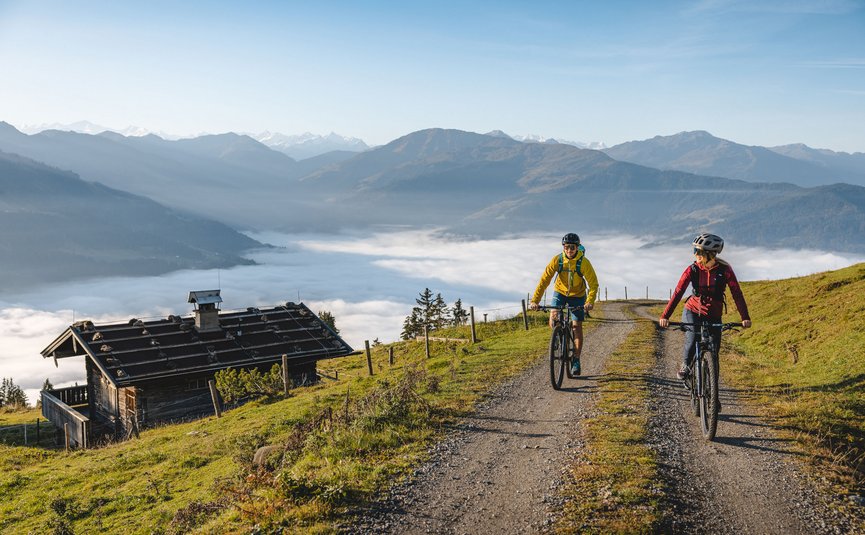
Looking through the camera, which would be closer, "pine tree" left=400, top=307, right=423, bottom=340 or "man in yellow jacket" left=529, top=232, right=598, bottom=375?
"man in yellow jacket" left=529, top=232, right=598, bottom=375

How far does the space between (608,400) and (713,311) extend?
3547mm

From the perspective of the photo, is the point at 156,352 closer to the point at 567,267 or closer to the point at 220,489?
the point at 220,489

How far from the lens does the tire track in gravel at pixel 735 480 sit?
24.9 ft

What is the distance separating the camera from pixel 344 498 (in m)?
8.50

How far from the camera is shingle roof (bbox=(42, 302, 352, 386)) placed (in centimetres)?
3148

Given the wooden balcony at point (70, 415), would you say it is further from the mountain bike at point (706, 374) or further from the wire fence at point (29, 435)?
the mountain bike at point (706, 374)

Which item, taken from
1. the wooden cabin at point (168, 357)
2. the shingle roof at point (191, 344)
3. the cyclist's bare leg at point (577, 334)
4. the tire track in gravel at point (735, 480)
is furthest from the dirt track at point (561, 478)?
the shingle roof at point (191, 344)

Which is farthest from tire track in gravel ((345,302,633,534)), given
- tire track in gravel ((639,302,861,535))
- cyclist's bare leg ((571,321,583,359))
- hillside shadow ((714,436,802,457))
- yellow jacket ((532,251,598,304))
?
hillside shadow ((714,436,802,457))

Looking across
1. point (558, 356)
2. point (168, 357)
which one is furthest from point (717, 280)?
point (168, 357)

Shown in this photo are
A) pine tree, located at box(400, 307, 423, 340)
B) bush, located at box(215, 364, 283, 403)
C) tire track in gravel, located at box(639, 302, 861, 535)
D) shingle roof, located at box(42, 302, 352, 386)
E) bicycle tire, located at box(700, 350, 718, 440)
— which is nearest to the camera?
tire track in gravel, located at box(639, 302, 861, 535)

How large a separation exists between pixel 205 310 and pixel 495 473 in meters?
29.4

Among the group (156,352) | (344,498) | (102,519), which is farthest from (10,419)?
(344,498)

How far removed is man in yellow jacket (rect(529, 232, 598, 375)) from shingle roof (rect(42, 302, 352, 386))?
23.9 m

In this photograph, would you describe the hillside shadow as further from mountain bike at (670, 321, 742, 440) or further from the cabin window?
the cabin window
